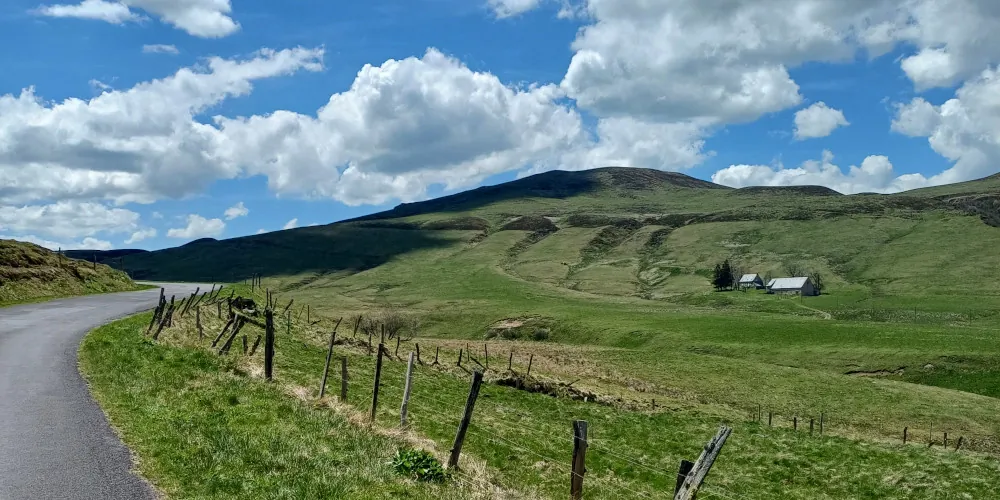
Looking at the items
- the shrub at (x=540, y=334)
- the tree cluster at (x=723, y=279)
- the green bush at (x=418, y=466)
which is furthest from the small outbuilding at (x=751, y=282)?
the green bush at (x=418, y=466)

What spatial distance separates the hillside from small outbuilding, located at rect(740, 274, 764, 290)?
15555cm

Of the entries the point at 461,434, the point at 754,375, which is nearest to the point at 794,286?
the point at 754,375

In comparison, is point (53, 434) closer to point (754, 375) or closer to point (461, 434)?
point (461, 434)

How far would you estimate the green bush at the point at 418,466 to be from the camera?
15180 mm

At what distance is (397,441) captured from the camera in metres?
18.5

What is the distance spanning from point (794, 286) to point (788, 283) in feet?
11.6

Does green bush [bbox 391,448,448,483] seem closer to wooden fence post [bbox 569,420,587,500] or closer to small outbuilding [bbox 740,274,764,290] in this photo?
wooden fence post [bbox 569,420,587,500]

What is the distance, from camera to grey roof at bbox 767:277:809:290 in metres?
169

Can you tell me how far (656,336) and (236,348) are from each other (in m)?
66.7

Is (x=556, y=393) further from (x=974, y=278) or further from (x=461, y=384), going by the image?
(x=974, y=278)

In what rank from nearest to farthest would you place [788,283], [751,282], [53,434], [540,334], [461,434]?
[53,434] → [461,434] → [540,334] → [788,283] → [751,282]

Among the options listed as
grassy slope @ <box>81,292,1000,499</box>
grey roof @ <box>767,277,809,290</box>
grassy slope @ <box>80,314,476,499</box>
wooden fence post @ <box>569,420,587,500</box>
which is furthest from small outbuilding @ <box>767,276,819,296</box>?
wooden fence post @ <box>569,420,587,500</box>

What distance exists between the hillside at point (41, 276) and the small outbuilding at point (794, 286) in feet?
491

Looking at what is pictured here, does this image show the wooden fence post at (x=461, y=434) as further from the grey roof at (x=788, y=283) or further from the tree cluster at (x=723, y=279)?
the grey roof at (x=788, y=283)
